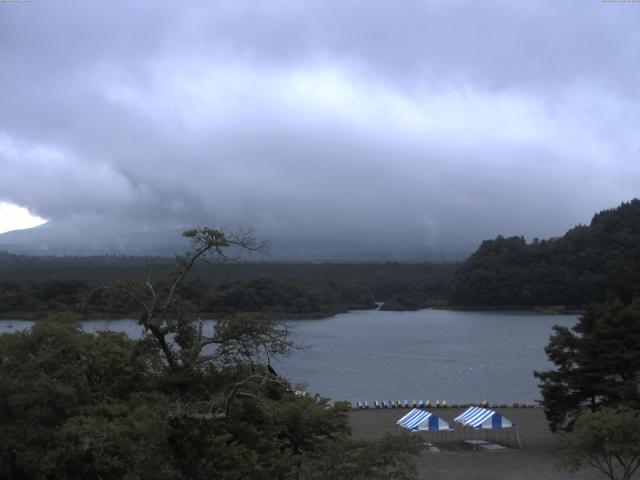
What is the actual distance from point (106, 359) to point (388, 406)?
1711cm

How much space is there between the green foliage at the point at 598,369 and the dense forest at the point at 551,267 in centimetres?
5459

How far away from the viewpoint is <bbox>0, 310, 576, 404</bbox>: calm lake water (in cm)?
3400

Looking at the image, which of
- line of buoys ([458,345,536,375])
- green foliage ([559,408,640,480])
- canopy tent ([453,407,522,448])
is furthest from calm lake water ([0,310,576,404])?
green foliage ([559,408,640,480])

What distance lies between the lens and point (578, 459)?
13.3 m

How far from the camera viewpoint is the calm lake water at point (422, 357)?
112 feet

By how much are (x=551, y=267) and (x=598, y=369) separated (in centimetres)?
6283

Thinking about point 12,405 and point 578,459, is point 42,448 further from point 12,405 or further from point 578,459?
point 578,459

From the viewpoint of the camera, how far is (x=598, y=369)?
18562 mm

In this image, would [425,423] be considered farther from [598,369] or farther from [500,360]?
[500,360]

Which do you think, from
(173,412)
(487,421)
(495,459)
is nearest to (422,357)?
(487,421)

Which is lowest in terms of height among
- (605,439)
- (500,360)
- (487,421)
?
(500,360)

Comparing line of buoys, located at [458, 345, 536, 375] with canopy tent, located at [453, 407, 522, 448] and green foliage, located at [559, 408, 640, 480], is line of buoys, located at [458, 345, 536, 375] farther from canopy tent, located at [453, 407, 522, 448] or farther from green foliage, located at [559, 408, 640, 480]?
green foliage, located at [559, 408, 640, 480]

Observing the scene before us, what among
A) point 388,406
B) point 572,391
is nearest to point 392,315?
point 388,406

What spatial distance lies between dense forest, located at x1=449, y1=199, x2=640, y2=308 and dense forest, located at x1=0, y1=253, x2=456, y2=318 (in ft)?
28.3
